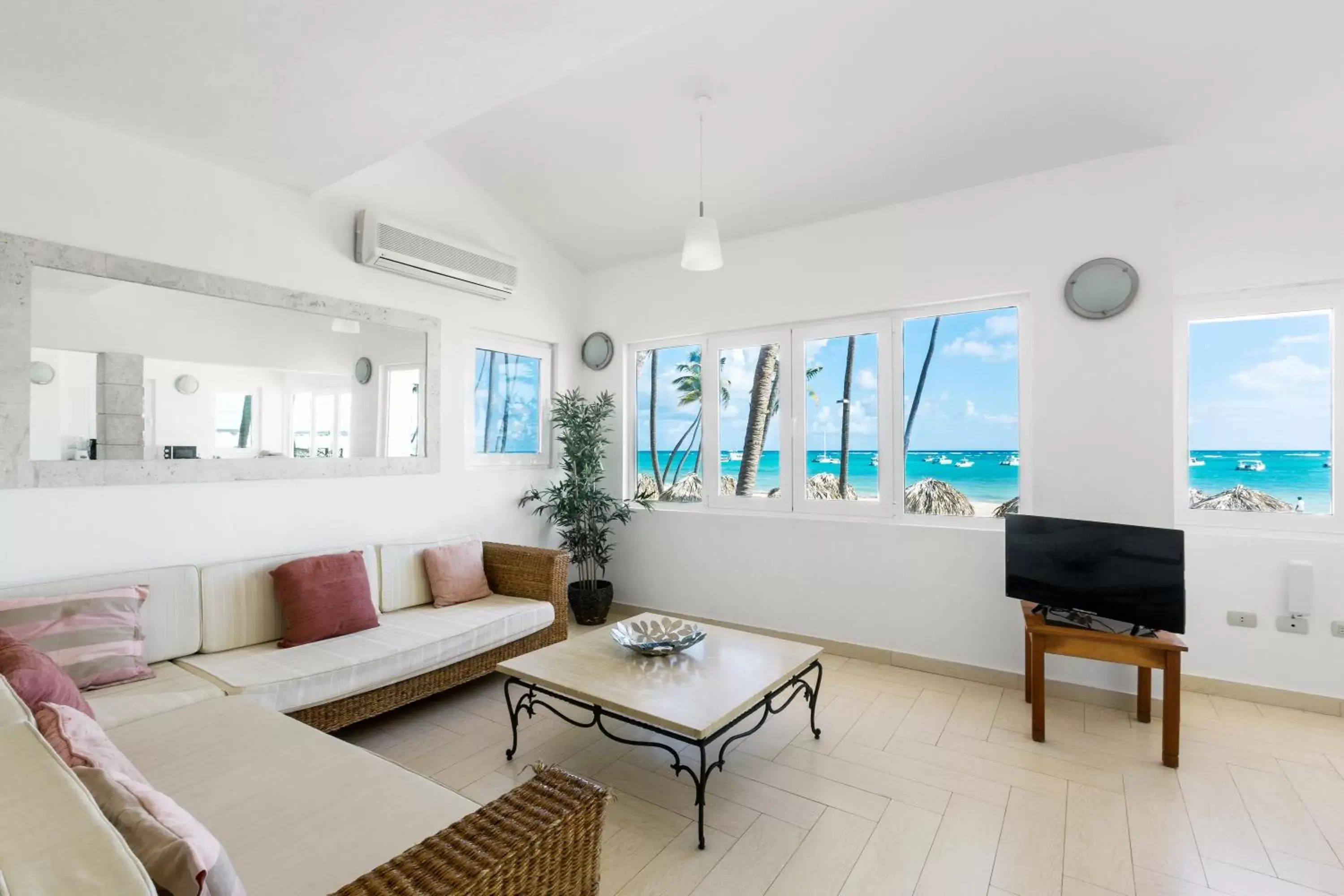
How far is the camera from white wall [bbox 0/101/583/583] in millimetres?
2332

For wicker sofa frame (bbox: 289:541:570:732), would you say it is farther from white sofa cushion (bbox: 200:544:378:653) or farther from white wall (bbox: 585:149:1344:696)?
white wall (bbox: 585:149:1344:696)

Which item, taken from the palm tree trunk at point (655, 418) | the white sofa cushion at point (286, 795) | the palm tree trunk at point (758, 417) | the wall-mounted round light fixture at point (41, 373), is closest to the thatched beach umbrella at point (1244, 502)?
the palm tree trunk at point (758, 417)

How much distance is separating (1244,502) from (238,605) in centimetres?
475

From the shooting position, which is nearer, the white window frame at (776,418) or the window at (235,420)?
the window at (235,420)

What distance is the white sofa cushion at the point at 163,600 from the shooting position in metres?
2.27

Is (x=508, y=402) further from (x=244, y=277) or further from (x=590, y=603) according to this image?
(x=244, y=277)

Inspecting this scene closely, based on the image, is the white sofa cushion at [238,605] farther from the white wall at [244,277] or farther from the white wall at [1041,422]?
the white wall at [1041,422]

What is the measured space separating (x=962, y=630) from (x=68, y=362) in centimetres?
414

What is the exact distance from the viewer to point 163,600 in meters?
2.42

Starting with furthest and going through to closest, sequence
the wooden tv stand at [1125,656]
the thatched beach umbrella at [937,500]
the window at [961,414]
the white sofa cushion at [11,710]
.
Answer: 1. the thatched beach umbrella at [937,500]
2. the window at [961,414]
3. the wooden tv stand at [1125,656]
4. the white sofa cushion at [11,710]

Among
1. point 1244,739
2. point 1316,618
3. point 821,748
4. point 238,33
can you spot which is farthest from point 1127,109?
point 238,33

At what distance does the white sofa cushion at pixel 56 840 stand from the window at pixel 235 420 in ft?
7.57

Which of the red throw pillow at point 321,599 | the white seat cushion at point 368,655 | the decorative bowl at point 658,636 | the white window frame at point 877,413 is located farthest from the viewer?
the white window frame at point 877,413

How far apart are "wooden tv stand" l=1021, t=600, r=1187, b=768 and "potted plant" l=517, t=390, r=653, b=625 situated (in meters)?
2.49
